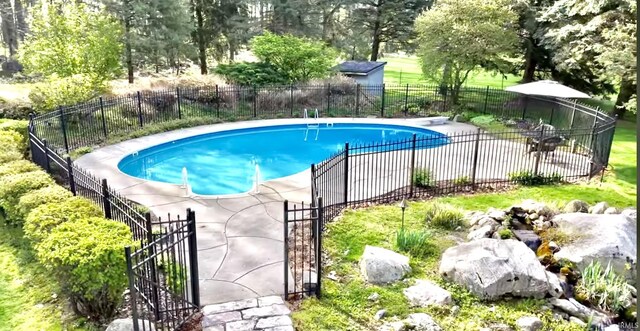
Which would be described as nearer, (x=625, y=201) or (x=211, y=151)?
(x=625, y=201)

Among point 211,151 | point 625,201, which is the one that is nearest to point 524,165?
point 625,201

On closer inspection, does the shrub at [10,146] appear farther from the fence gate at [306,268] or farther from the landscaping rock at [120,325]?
the fence gate at [306,268]

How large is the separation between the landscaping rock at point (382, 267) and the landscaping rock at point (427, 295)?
0.32 metres

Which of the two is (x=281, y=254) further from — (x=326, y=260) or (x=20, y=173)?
(x=20, y=173)

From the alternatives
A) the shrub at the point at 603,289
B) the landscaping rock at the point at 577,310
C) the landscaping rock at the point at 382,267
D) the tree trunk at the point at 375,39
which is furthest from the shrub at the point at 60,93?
the tree trunk at the point at 375,39

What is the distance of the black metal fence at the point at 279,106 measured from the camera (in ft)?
48.7

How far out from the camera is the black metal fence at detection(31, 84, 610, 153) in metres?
14.8

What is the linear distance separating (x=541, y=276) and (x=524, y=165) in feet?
21.9

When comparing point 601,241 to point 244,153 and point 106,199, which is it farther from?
point 244,153

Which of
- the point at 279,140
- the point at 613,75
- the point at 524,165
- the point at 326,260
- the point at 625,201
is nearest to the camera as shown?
the point at 326,260

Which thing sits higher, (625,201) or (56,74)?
(56,74)

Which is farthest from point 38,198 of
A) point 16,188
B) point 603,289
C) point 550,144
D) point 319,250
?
point 550,144

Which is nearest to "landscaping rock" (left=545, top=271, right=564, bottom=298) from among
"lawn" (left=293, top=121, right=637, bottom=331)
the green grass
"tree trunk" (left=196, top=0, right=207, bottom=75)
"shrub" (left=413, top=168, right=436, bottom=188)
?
"lawn" (left=293, top=121, right=637, bottom=331)

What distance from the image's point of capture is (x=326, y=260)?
7082mm
